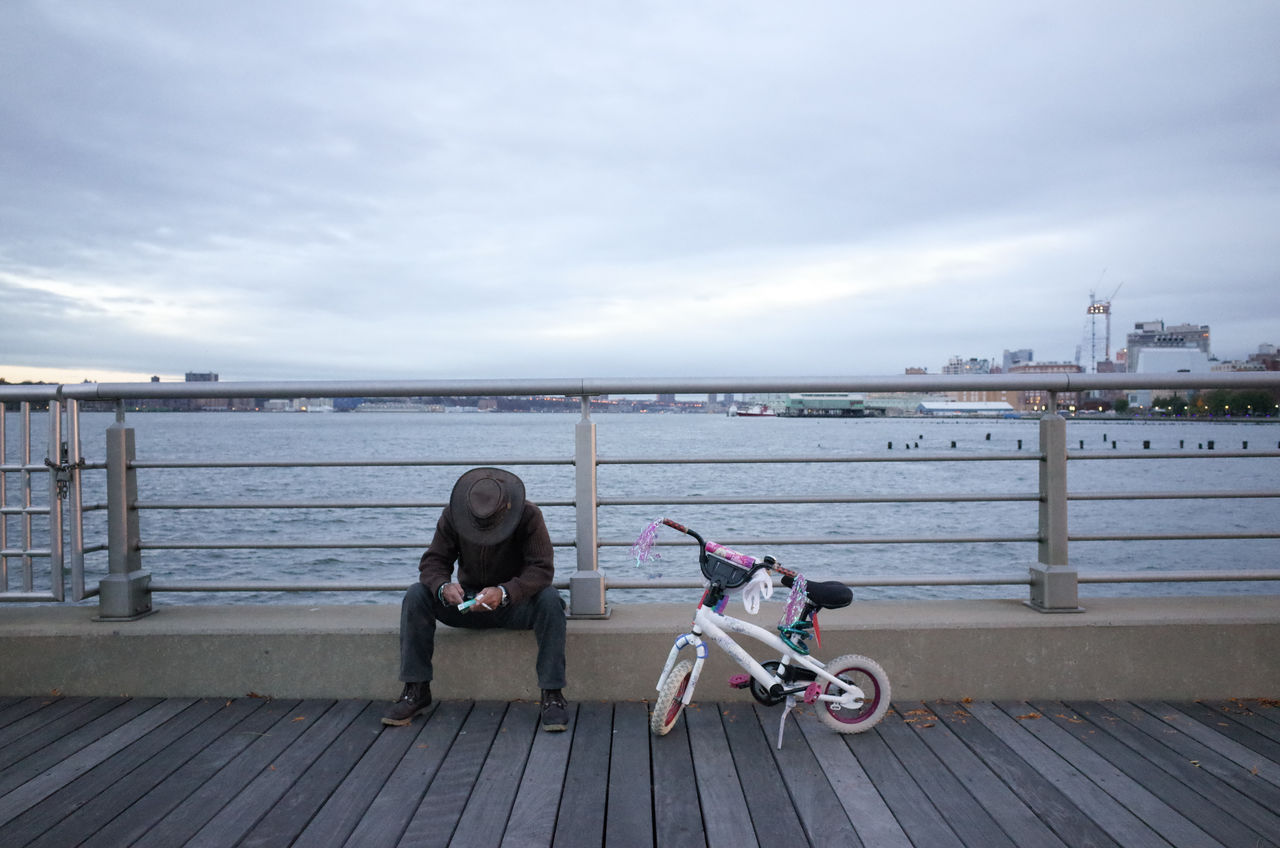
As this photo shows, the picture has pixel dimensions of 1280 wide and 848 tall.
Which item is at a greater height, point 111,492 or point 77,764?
point 111,492

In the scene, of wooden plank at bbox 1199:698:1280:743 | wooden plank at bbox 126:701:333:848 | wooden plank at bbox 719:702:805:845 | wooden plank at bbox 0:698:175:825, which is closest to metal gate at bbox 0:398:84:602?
wooden plank at bbox 0:698:175:825

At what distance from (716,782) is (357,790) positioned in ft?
3.95

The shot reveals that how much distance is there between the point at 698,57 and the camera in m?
31.4

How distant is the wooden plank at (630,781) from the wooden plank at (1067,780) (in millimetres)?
1230

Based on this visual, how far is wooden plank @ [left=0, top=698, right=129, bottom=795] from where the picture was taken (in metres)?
2.69

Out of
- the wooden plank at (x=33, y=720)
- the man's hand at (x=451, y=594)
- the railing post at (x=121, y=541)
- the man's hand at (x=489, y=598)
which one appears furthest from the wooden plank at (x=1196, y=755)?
the railing post at (x=121, y=541)

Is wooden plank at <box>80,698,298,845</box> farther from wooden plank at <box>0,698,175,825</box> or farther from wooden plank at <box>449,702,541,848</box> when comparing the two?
wooden plank at <box>449,702,541,848</box>

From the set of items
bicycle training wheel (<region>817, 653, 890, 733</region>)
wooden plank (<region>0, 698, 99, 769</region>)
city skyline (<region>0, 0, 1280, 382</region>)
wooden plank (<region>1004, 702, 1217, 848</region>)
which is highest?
city skyline (<region>0, 0, 1280, 382</region>)

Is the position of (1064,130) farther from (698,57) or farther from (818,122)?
(698,57)

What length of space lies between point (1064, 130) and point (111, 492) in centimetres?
5162

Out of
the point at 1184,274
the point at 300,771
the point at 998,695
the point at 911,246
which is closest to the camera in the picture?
the point at 300,771

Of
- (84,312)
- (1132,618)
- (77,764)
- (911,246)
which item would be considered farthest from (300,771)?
(911,246)

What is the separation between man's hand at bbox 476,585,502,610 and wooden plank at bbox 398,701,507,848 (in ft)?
1.63

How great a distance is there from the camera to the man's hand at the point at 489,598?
304 centimetres
